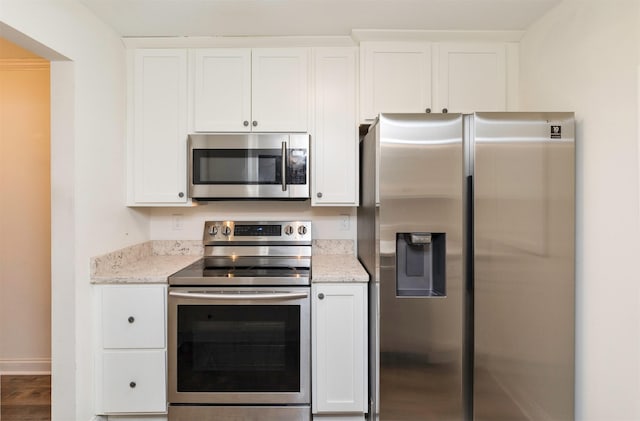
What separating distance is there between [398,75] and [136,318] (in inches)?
81.7

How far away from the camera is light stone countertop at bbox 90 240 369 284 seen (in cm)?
182

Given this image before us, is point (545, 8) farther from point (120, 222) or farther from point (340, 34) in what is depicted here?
point (120, 222)

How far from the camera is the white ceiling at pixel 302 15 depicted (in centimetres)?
180

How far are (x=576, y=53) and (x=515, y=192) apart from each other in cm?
75

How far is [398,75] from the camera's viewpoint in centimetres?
212

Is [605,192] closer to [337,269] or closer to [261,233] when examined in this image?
[337,269]

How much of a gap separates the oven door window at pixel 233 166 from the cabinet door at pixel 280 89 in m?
0.19

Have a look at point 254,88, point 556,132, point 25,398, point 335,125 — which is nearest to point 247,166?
point 254,88

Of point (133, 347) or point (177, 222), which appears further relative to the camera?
point (177, 222)

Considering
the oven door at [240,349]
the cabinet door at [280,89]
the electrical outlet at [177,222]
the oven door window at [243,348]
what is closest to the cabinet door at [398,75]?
the cabinet door at [280,89]

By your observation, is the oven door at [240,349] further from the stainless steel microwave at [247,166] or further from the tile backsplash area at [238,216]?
the tile backsplash area at [238,216]

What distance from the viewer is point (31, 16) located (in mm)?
1465

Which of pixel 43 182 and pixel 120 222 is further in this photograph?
pixel 43 182

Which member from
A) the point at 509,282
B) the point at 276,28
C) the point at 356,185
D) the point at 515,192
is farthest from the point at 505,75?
the point at 276,28
